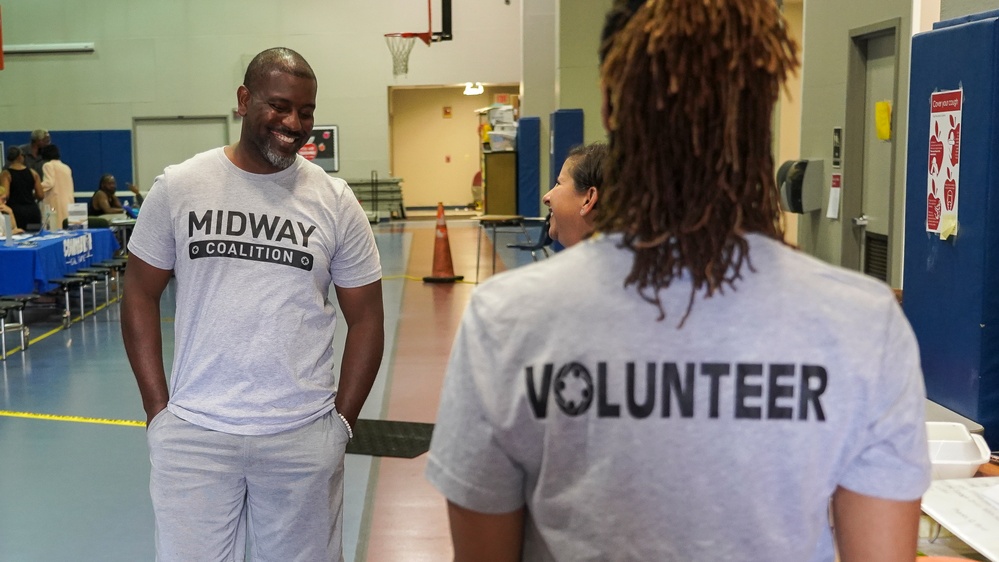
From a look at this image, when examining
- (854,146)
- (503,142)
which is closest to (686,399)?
(854,146)

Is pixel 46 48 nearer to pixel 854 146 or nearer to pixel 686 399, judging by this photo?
pixel 854 146

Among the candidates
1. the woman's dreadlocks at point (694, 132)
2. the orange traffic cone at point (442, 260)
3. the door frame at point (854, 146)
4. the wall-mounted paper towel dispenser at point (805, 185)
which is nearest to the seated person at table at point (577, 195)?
the woman's dreadlocks at point (694, 132)

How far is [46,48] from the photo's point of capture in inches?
923

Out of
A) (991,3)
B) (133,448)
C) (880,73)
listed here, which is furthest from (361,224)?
(880,73)

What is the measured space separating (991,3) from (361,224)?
99.2 inches

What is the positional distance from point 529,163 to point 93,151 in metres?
10.7

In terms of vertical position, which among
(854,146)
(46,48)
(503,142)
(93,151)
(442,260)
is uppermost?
(46,48)

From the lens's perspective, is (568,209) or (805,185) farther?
(805,185)

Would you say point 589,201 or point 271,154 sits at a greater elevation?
point 271,154

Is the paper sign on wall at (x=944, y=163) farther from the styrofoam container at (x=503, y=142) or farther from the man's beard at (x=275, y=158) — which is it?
the styrofoam container at (x=503, y=142)

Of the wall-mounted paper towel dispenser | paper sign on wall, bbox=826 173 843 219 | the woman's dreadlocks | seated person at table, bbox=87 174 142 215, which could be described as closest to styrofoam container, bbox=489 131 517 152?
seated person at table, bbox=87 174 142 215

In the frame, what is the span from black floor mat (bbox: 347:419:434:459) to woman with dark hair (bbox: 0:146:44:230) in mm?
6449

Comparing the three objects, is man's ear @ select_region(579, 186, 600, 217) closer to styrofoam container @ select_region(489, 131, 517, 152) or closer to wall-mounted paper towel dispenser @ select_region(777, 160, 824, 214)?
wall-mounted paper towel dispenser @ select_region(777, 160, 824, 214)

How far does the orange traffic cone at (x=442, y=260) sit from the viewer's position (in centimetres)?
1266
